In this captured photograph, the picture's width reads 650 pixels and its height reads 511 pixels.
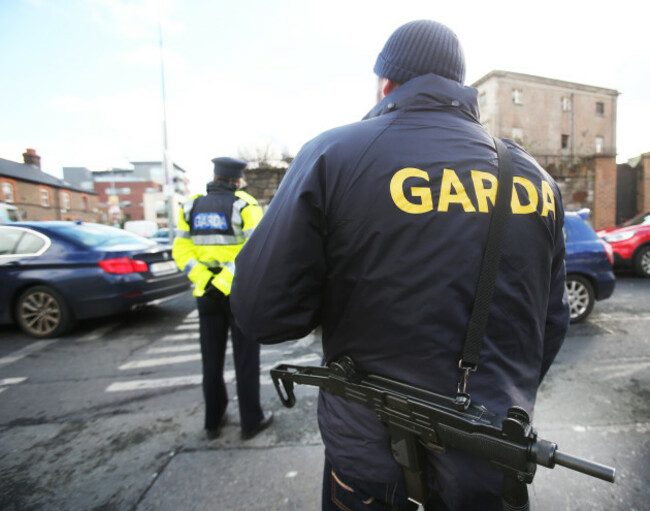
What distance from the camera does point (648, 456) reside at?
2365 mm

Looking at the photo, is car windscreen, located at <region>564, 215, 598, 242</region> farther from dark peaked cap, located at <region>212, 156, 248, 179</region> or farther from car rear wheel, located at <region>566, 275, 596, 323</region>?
dark peaked cap, located at <region>212, 156, 248, 179</region>

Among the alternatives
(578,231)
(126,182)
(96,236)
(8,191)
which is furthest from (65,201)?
(578,231)

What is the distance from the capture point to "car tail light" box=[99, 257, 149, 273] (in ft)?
17.0

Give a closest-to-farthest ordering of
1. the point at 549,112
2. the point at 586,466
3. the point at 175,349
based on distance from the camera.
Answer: the point at 586,466 < the point at 175,349 < the point at 549,112

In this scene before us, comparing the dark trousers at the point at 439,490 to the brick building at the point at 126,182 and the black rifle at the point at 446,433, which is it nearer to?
the black rifle at the point at 446,433

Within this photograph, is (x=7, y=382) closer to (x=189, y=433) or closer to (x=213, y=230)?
(x=189, y=433)

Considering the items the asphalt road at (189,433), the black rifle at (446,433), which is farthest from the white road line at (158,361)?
the black rifle at (446,433)

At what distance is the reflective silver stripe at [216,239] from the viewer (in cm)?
265

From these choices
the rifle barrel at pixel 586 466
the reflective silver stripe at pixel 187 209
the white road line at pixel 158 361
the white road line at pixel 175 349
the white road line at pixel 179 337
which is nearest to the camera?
the rifle barrel at pixel 586 466

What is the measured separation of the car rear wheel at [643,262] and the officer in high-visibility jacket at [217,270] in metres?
8.66

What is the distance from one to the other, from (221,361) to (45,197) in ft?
158

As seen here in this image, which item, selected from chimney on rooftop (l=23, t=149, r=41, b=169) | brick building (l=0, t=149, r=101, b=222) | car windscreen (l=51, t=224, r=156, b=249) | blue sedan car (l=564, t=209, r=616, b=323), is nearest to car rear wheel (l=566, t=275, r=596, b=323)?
blue sedan car (l=564, t=209, r=616, b=323)

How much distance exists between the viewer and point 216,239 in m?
2.65

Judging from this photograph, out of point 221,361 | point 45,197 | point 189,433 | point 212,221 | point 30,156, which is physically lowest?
point 189,433
